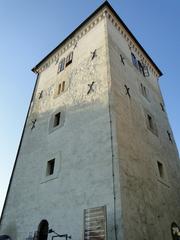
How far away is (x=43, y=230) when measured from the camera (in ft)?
26.7

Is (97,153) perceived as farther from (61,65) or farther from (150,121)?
(61,65)

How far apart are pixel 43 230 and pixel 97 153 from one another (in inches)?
143

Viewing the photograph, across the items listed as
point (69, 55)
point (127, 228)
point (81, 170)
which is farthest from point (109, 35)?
point (127, 228)

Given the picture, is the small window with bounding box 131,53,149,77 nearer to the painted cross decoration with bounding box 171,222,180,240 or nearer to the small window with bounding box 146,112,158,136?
the small window with bounding box 146,112,158,136

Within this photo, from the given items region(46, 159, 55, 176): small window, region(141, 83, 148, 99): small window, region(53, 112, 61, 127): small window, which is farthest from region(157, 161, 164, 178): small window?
region(53, 112, 61, 127): small window

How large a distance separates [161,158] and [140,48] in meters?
9.86

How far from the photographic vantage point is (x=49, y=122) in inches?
468

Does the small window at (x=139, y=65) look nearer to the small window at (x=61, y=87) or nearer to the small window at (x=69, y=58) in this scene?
the small window at (x=69, y=58)

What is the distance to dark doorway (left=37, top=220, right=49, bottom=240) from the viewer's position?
8.00m

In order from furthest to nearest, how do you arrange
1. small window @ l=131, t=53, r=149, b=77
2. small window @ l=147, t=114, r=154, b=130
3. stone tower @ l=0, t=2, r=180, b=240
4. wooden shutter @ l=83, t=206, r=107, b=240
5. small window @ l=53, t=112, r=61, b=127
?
small window @ l=131, t=53, r=149, b=77, small window @ l=147, t=114, r=154, b=130, small window @ l=53, t=112, r=61, b=127, stone tower @ l=0, t=2, r=180, b=240, wooden shutter @ l=83, t=206, r=107, b=240

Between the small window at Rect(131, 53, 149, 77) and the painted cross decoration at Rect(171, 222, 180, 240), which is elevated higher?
the small window at Rect(131, 53, 149, 77)

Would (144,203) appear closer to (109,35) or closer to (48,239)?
(48,239)

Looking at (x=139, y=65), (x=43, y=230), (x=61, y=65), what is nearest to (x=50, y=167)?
(x=43, y=230)

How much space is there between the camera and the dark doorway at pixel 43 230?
7996mm
